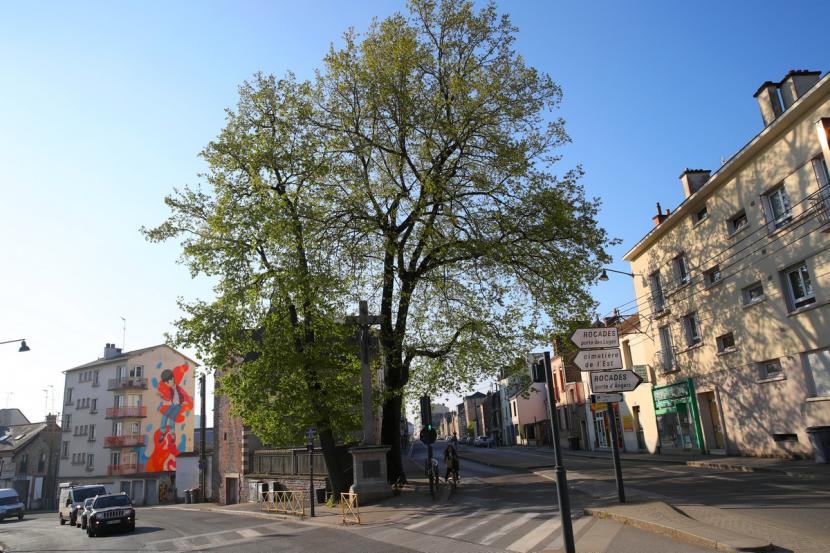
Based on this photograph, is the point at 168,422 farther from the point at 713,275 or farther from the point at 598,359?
the point at 598,359

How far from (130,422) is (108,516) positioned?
142ft

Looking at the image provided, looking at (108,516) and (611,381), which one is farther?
(108,516)

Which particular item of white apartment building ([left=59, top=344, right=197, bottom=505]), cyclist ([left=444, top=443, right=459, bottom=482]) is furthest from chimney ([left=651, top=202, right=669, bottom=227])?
white apartment building ([left=59, top=344, right=197, bottom=505])

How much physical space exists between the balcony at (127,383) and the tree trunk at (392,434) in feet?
163

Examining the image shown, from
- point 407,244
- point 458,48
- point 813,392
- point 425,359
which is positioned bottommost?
point 813,392

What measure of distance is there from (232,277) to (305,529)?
29.6 feet

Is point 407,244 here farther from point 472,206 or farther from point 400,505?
point 400,505

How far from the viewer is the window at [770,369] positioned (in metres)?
20.7

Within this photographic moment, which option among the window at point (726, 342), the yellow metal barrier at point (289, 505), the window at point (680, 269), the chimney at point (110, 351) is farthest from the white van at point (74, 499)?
the chimney at point (110, 351)

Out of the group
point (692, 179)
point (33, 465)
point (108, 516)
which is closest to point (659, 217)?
point (692, 179)

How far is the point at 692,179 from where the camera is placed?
27.3 meters

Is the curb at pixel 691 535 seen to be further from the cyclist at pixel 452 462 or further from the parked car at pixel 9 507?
the parked car at pixel 9 507

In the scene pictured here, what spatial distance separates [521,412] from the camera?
245 ft

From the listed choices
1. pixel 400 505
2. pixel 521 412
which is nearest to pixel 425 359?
pixel 400 505
